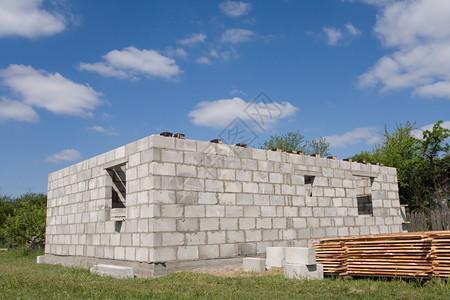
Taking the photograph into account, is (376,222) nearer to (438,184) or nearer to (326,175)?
(326,175)

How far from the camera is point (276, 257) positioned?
10328 millimetres

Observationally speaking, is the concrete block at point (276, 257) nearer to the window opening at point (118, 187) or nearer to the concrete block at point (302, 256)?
the concrete block at point (302, 256)

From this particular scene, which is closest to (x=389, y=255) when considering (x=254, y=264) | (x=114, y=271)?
(x=254, y=264)

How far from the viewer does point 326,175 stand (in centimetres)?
1308

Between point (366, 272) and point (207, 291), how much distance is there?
11.0 feet

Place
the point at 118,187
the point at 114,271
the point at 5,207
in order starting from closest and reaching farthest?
the point at 114,271 < the point at 118,187 < the point at 5,207

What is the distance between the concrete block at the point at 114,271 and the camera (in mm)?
9210

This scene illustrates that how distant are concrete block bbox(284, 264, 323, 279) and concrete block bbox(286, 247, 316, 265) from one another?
12 cm

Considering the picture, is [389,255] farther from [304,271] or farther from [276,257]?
[276,257]

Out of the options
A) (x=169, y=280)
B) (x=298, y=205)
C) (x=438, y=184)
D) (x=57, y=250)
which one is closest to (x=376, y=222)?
(x=298, y=205)

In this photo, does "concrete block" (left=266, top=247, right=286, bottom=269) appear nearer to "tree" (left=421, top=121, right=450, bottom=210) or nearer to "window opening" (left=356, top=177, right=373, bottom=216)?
"window opening" (left=356, top=177, right=373, bottom=216)

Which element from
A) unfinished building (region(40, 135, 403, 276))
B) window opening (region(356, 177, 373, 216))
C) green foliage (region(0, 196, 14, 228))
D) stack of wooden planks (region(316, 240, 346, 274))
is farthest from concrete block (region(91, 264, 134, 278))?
green foliage (region(0, 196, 14, 228))

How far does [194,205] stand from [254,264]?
6.50 ft

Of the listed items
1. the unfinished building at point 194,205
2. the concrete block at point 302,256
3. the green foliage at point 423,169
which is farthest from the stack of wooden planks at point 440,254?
the green foliage at point 423,169
